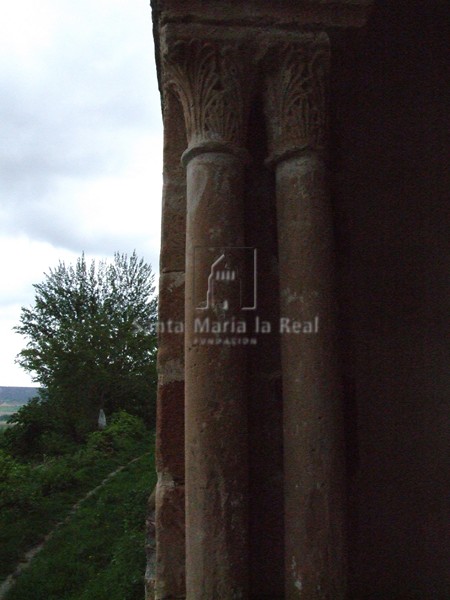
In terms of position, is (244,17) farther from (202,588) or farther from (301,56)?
(202,588)

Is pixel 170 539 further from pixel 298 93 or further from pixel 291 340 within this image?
pixel 298 93

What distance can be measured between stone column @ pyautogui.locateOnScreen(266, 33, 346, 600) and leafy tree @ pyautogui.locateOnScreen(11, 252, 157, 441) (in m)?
15.0

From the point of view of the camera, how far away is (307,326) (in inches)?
64.1

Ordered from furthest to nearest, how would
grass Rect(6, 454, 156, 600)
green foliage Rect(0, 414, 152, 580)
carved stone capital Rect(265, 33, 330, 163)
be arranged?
green foliage Rect(0, 414, 152, 580), grass Rect(6, 454, 156, 600), carved stone capital Rect(265, 33, 330, 163)

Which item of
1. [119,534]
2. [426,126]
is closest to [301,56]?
[426,126]

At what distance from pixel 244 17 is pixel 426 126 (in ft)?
3.42

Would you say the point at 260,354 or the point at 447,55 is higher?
the point at 447,55

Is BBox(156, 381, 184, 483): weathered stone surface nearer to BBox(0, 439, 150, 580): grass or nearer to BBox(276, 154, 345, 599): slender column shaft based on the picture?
BBox(276, 154, 345, 599): slender column shaft

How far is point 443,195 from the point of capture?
229cm

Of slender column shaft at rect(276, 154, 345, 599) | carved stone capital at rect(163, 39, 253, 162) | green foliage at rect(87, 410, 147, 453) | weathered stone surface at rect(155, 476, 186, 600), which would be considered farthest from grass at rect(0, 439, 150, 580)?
carved stone capital at rect(163, 39, 253, 162)

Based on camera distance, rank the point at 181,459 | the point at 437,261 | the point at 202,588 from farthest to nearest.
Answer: the point at 437,261, the point at 181,459, the point at 202,588

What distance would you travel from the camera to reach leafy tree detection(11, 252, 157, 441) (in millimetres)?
16891

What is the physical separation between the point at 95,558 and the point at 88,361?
11.9 m

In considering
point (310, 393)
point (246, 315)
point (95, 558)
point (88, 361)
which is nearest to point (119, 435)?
point (88, 361)
